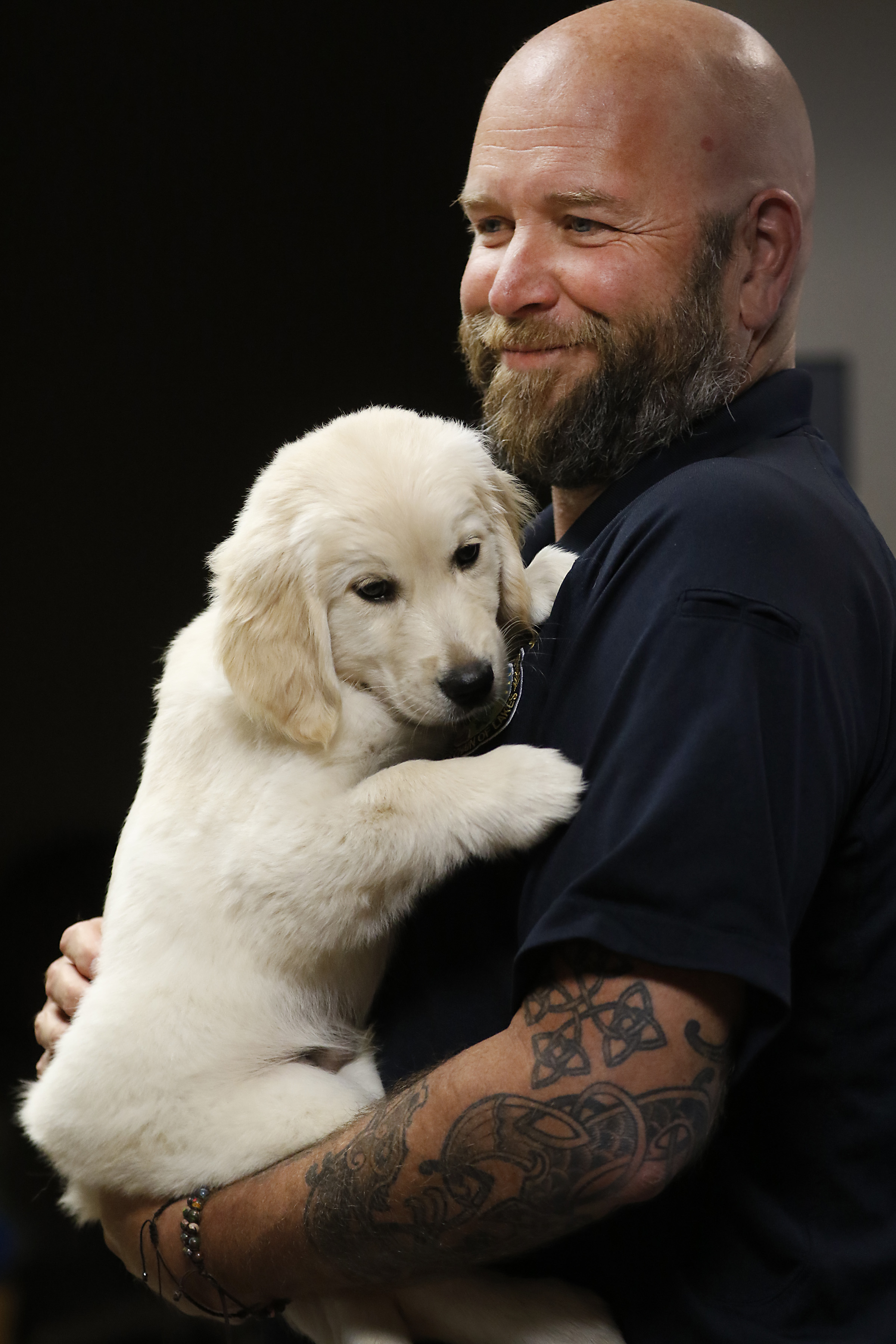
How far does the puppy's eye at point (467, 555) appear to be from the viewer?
180 cm

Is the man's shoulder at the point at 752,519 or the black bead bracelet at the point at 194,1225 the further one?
the black bead bracelet at the point at 194,1225

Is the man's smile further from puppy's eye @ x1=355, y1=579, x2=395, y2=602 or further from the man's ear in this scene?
puppy's eye @ x1=355, y1=579, x2=395, y2=602

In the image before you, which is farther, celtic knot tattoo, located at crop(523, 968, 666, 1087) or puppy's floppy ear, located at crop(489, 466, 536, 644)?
puppy's floppy ear, located at crop(489, 466, 536, 644)

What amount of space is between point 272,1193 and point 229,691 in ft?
2.35

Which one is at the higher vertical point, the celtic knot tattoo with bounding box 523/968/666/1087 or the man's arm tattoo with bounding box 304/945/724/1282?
the celtic knot tattoo with bounding box 523/968/666/1087

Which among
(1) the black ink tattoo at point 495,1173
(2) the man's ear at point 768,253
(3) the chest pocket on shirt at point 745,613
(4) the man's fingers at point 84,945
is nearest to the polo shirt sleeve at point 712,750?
(3) the chest pocket on shirt at point 745,613

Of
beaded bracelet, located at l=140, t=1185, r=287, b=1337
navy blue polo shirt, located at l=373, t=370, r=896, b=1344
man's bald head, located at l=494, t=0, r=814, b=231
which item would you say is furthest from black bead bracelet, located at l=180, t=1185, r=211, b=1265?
man's bald head, located at l=494, t=0, r=814, b=231

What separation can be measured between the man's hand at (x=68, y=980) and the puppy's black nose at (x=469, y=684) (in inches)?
29.0

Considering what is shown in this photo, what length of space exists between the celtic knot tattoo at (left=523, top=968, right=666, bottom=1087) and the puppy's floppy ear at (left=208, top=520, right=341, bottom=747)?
0.56m

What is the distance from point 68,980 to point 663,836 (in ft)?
3.94

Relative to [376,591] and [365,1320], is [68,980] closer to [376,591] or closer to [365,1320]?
[365,1320]

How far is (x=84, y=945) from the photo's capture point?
1.99 m

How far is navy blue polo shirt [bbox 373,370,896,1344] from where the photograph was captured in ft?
3.93

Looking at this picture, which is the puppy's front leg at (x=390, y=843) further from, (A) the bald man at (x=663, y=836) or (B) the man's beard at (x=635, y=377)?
(B) the man's beard at (x=635, y=377)
